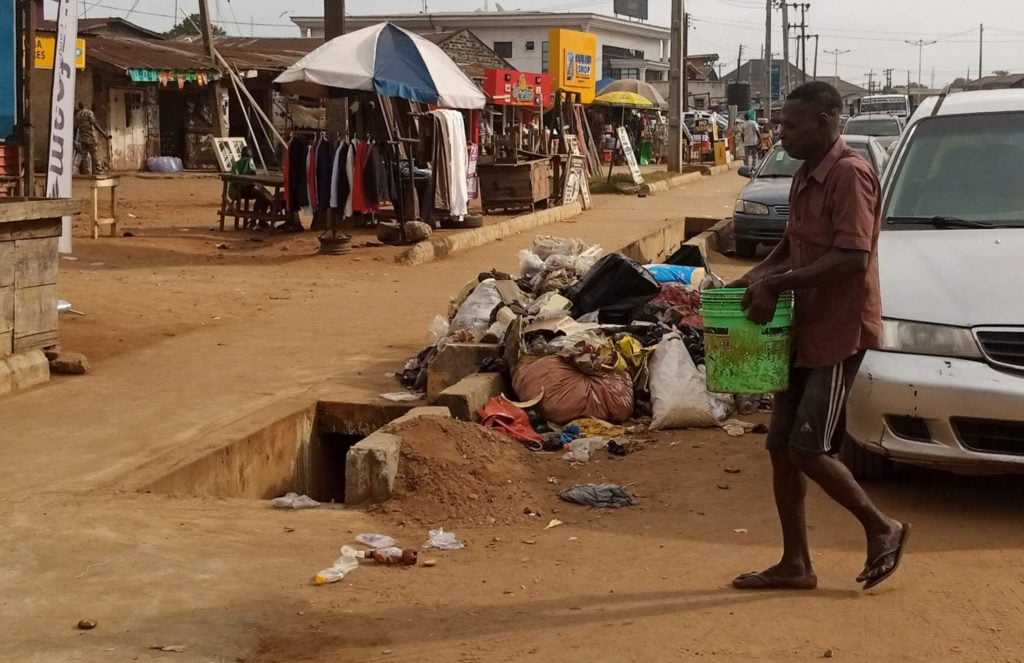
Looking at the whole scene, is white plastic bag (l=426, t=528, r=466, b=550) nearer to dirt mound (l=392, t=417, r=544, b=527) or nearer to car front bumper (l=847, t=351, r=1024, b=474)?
dirt mound (l=392, t=417, r=544, b=527)

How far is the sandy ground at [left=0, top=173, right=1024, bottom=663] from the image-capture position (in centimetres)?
412

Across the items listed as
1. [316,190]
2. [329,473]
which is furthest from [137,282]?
[329,473]

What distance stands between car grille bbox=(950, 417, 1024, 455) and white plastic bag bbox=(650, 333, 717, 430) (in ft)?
7.42

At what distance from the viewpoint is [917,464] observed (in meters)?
5.55

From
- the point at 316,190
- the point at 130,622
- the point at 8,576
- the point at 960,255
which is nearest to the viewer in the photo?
the point at 130,622

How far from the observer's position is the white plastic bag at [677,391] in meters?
7.46

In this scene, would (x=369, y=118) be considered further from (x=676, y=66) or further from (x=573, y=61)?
(x=573, y=61)

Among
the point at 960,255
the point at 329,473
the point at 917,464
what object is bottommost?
the point at 329,473

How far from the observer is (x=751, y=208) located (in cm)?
1691

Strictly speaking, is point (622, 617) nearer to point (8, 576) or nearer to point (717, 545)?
point (717, 545)

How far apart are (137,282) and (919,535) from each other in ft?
34.2

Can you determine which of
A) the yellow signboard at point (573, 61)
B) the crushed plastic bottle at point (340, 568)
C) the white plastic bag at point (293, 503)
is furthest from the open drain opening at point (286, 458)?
the yellow signboard at point (573, 61)

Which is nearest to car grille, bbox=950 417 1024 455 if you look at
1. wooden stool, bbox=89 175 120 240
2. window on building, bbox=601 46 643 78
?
wooden stool, bbox=89 175 120 240

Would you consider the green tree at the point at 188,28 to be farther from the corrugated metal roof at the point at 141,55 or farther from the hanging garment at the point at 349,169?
the hanging garment at the point at 349,169
